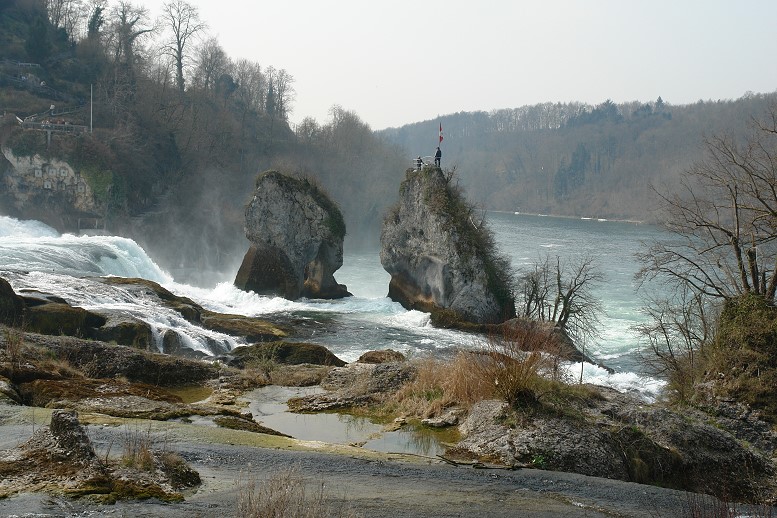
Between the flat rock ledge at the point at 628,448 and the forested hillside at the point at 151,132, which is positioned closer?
the flat rock ledge at the point at 628,448

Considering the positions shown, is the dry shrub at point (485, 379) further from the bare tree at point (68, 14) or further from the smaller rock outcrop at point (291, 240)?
the bare tree at point (68, 14)

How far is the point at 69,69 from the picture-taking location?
231 ft

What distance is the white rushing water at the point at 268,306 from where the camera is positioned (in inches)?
1029

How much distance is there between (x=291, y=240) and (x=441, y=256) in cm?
1050

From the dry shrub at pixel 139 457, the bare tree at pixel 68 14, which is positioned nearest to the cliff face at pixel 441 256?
the dry shrub at pixel 139 457

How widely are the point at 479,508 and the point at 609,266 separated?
60416mm

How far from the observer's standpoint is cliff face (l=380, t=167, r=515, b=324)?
1512 inches

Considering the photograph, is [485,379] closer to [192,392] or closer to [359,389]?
[359,389]

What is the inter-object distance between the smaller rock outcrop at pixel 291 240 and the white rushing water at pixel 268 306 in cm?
166

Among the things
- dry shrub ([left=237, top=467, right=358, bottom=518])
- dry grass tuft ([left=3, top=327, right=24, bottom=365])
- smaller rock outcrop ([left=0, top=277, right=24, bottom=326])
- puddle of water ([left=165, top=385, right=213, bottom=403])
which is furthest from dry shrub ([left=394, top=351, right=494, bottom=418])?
smaller rock outcrop ([left=0, top=277, right=24, bottom=326])

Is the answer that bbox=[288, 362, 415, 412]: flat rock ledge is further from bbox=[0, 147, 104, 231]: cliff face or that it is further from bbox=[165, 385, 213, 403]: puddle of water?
bbox=[0, 147, 104, 231]: cliff face

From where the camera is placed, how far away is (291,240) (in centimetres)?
4512

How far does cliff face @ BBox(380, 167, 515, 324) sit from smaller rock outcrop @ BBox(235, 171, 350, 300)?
12.6 feet

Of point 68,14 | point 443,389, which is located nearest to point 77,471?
point 443,389
